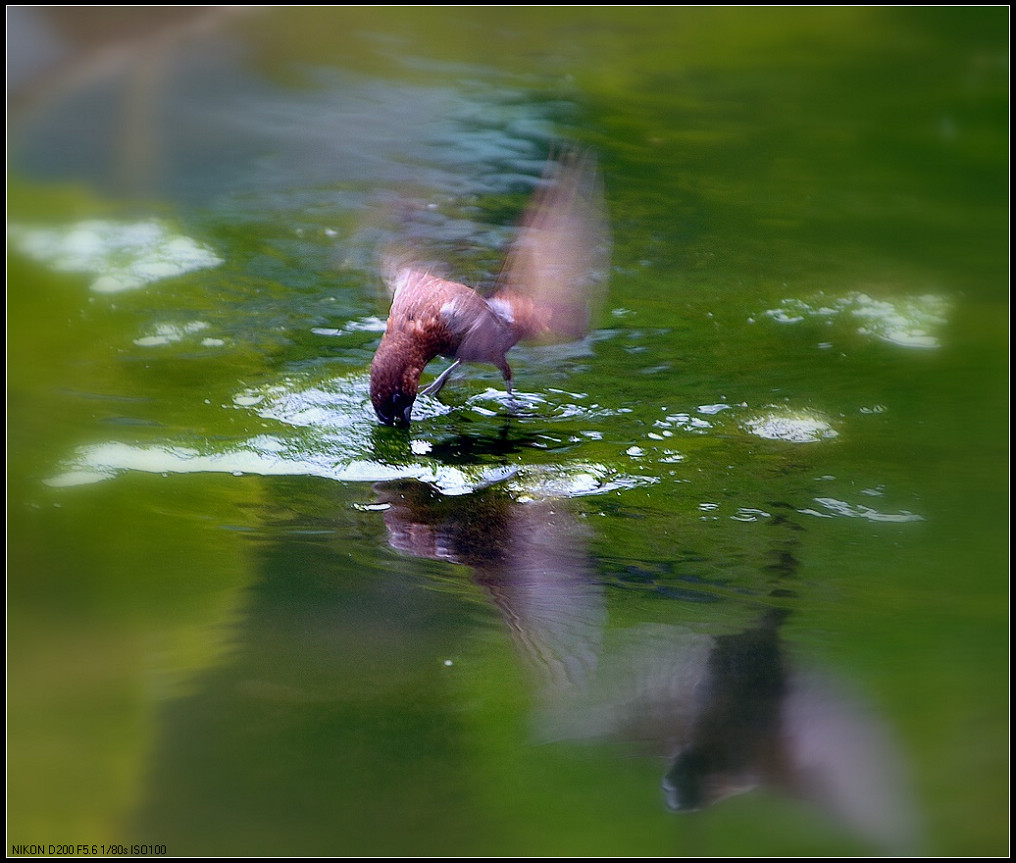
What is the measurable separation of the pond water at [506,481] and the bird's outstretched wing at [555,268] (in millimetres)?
63

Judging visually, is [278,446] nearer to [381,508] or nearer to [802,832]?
[381,508]

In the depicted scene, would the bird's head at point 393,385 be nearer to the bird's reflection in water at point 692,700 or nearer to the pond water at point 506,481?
the pond water at point 506,481

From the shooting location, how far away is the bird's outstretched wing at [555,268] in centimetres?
152

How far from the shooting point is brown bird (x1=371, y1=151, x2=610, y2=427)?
1396 millimetres

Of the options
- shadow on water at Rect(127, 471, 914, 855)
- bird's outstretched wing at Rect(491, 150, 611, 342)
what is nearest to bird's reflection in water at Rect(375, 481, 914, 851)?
shadow on water at Rect(127, 471, 914, 855)

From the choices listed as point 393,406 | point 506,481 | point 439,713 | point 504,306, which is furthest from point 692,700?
point 504,306

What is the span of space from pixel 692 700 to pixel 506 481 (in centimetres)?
41

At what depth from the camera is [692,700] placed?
3.27ft

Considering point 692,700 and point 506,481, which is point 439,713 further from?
point 506,481

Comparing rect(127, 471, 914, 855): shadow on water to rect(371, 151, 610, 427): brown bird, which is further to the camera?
rect(371, 151, 610, 427): brown bird

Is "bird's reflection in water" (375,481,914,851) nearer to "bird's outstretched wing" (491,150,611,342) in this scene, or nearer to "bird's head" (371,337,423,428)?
"bird's head" (371,337,423,428)

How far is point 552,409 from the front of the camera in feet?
4.69

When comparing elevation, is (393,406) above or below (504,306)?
below

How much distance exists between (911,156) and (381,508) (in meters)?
1.59
